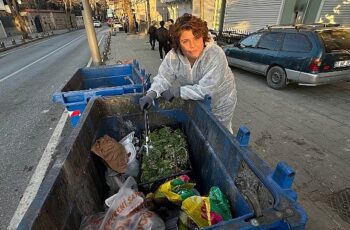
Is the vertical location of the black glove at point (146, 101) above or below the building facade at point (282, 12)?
below

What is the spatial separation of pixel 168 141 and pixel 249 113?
348 centimetres

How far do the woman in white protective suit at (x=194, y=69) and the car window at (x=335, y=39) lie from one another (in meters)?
4.59

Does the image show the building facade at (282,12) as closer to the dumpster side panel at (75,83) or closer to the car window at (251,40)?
the car window at (251,40)

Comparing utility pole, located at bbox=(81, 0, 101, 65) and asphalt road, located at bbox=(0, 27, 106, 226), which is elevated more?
→ utility pole, located at bbox=(81, 0, 101, 65)

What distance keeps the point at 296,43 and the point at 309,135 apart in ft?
10.2

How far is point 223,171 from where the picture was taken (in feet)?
6.24

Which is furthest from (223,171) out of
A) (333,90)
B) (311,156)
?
(333,90)

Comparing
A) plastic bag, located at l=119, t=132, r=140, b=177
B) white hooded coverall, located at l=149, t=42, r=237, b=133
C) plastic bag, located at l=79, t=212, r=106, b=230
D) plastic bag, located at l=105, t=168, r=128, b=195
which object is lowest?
plastic bag, located at l=105, t=168, r=128, b=195

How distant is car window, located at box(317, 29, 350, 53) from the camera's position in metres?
5.80

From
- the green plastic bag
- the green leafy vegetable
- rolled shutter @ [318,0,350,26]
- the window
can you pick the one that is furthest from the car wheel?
the green plastic bag

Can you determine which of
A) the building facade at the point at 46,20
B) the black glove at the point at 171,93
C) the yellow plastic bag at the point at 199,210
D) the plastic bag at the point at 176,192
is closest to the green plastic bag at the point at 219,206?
the yellow plastic bag at the point at 199,210

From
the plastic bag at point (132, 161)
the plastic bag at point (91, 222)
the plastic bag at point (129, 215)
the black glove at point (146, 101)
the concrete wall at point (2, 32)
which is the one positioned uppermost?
the black glove at point (146, 101)

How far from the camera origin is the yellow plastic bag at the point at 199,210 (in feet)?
4.66

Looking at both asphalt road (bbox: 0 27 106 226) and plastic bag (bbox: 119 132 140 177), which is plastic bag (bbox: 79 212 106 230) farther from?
asphalt road (bbox: 0 27 106 226)
